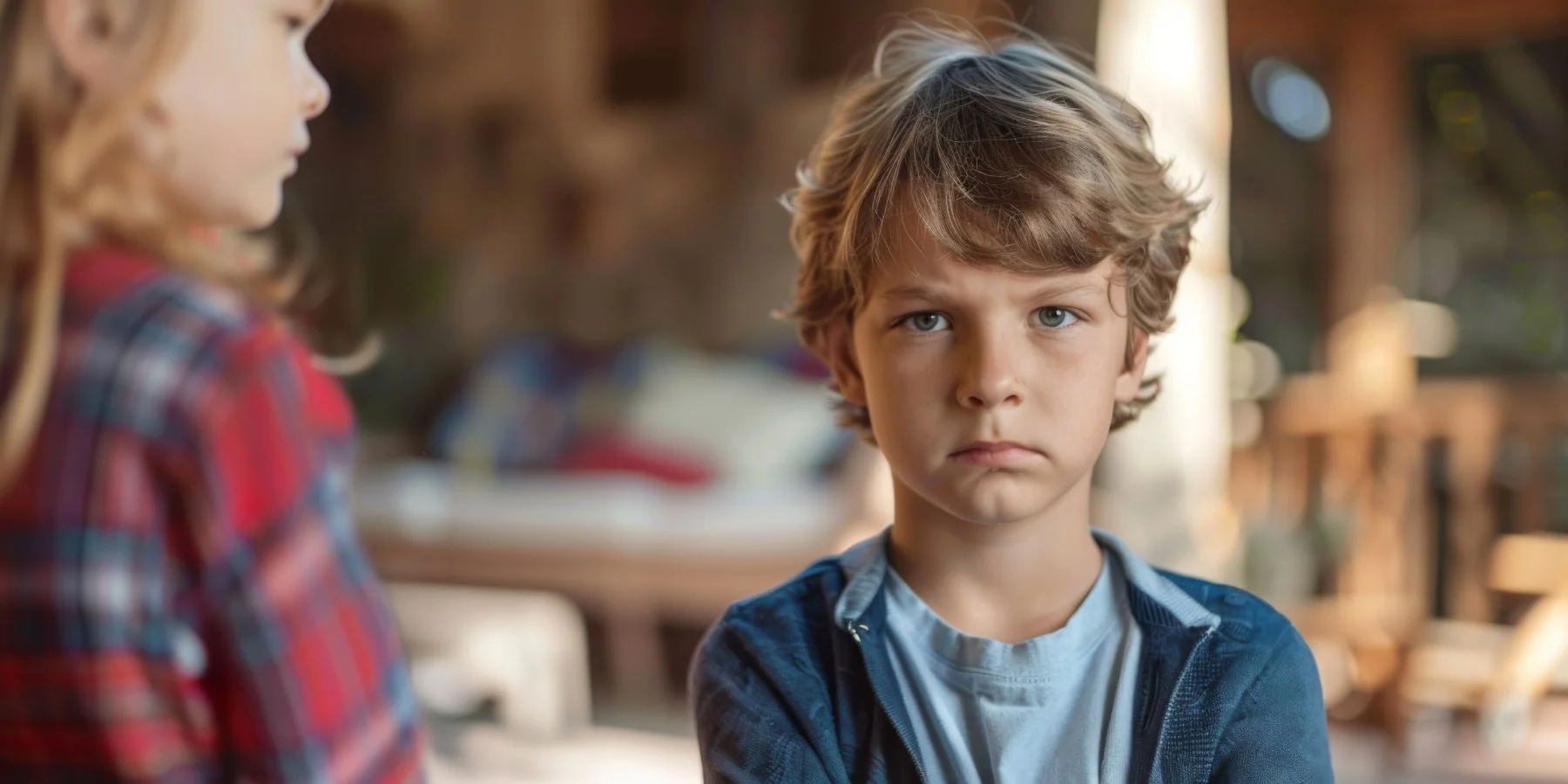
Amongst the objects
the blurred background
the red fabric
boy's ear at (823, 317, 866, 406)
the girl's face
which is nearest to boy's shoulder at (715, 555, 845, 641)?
boy's ear at (823, 317, 866, 406)

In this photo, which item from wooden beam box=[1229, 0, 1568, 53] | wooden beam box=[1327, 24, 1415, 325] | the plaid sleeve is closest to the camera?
the plaid sleeve

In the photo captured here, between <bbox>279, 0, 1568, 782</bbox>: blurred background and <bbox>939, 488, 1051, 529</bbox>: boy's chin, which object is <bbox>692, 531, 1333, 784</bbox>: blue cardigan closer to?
<bbox>939, 488, 1051, 529</bbox>: boy's chin

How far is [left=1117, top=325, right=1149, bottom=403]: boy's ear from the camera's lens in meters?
0.79

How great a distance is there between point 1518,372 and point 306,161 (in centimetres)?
382

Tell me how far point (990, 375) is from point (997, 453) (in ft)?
0.13

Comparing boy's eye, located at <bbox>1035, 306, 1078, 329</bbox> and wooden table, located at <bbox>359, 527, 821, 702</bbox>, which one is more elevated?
boy's eye, located at <bbox>1035, 306, 1078, 329</bbox>

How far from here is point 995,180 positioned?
0.72 m

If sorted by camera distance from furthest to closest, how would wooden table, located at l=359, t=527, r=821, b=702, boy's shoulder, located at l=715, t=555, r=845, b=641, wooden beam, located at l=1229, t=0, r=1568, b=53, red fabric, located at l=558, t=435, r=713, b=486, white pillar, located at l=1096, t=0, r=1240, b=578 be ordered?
wooden beam, located at l=1229, t=0, r=1568, b=53 → red fabric, located at l=558, t=435, r=713, b=486 → wooden table, located at l=359, t=527, r=821, b=702 → white pillar, located at l=1096, t=0, r=1240, b=578 → boy's shoulder, located at l=715, t=555, r=845, b=641

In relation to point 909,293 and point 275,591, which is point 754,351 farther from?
point 275,591

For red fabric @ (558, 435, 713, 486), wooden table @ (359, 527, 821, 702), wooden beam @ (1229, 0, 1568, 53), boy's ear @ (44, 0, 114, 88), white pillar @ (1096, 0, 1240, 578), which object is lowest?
wooden table @ (359, 527, 821, 702)

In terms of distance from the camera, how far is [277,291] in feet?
2.40

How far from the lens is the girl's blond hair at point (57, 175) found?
0.60 metres

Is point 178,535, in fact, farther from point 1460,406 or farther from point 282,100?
point 1460,406

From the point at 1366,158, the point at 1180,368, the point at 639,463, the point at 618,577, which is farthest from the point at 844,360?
the point at 1366,158
